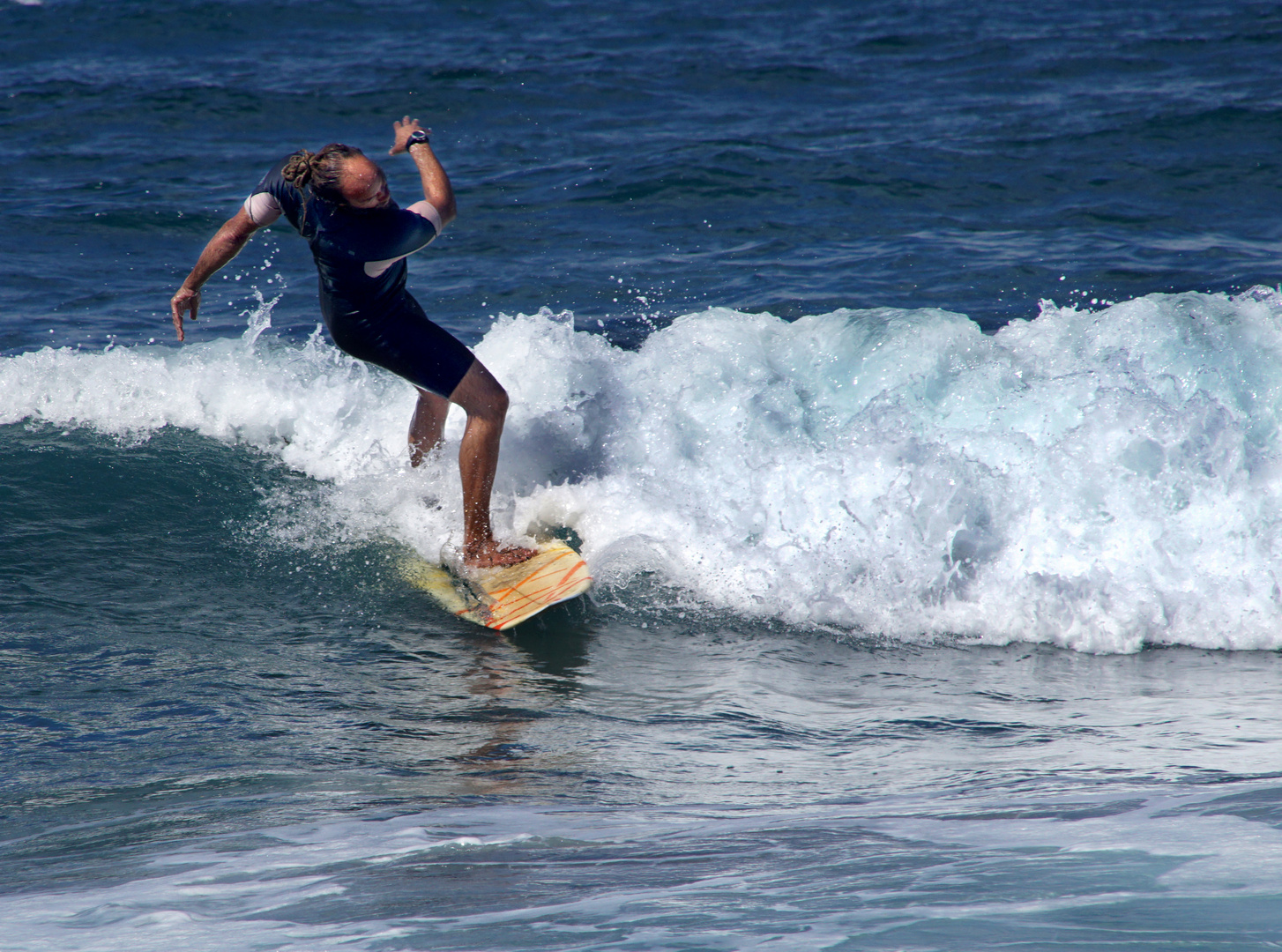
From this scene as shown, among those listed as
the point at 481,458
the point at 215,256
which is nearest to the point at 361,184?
the point at 215,256

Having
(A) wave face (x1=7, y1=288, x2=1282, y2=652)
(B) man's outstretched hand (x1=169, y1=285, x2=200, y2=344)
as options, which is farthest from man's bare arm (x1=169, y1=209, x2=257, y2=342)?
(A) wave face (x1=7, y1=288, x2=1282, y2=652)

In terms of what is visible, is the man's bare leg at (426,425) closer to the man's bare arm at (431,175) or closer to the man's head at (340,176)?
the man's bare arm at (431,175)

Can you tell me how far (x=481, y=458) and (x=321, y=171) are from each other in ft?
4.57

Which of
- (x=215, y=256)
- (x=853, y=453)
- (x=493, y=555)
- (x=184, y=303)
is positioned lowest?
(x=493, y=555)

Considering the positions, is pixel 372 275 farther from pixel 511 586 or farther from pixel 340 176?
pixel 511 586

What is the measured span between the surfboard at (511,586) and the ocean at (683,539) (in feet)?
0.35

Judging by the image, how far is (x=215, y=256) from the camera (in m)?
4.82

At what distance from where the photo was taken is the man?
452cm

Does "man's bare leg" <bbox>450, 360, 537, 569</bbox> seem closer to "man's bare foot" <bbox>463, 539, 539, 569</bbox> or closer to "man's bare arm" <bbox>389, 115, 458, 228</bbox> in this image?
"man's bare foot" <bbox>463, 539, 539, 569</bbox>

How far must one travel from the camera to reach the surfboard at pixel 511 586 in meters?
5.04

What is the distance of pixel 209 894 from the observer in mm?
2760

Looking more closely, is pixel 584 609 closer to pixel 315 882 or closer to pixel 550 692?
pixel 550 692

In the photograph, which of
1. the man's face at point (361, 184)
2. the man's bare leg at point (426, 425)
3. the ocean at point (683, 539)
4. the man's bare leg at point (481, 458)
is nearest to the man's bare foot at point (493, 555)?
the man's bare leg at point (481, 458)

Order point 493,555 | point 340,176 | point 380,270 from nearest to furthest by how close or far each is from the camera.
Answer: point 340,176 < point 380,270 < point 493,555
